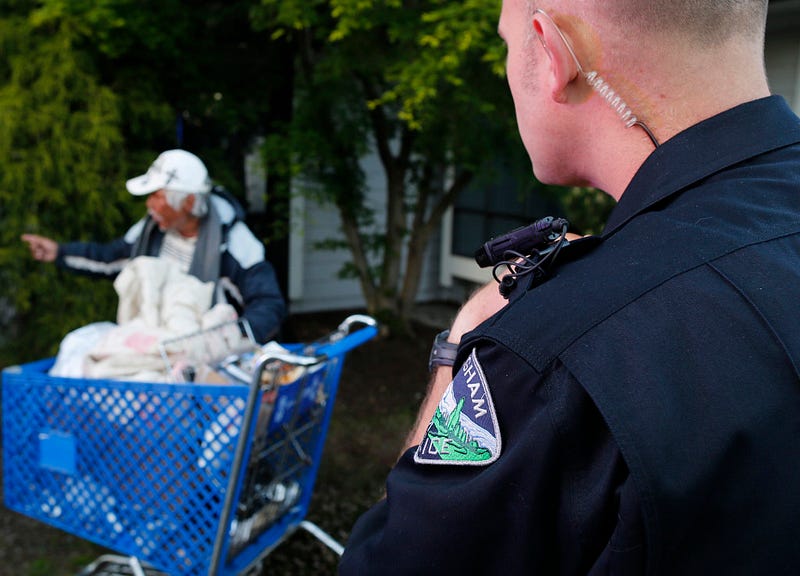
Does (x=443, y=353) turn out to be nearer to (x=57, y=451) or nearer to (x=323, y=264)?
(x=57, y=451)

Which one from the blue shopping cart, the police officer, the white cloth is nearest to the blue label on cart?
the blue shopping cart

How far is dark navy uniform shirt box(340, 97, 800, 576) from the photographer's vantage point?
73 centimetres

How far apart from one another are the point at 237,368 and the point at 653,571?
2089 mm

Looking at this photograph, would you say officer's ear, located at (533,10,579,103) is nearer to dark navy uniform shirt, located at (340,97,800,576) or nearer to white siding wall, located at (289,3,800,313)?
dark navy uniform shirt, located at (340,97,800,576)

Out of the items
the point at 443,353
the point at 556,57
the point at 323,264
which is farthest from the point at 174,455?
the point at 323,264

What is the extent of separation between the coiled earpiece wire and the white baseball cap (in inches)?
97.9

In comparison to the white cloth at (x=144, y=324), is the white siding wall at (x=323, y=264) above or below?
below

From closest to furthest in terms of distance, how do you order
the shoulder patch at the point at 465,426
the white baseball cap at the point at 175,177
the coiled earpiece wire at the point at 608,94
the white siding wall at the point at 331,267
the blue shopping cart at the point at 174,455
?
the shoulder patch at the point at 465,426, the coiled earpiece wire at the point at 608,94, the blue shopping cart at the point at 174,455, the white baseball cap at the point at 175,177, the white siding wall at the point at 331,267

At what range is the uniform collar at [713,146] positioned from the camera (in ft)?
2.93

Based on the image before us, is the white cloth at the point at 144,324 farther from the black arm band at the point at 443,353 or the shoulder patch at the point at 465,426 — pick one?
the shoulder patch at the point at 465,426

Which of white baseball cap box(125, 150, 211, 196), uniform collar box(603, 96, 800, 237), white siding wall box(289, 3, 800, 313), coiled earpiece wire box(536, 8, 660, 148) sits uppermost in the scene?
coiled earpiece wire box(536, 8, 660, 148)

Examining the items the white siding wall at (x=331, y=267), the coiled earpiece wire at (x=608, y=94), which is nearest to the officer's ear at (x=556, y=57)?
the coiled earpiece wire at (x=608, y=94)

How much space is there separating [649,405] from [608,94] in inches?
17.8

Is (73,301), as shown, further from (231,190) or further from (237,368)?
(237,368)
